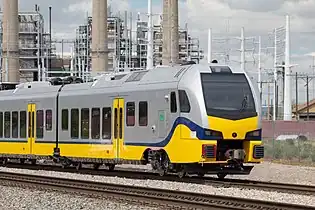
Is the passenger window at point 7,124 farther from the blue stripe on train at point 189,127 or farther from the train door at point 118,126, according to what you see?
the blue stripe on train at point 189,127

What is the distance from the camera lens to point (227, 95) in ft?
66.3

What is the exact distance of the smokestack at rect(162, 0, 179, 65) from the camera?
5806 cm

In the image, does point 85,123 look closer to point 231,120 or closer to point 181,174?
point 181,174

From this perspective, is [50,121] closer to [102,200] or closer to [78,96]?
[78,96]

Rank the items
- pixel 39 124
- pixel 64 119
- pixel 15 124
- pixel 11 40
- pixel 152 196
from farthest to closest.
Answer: pixel 11 40 < pixel 15 124 < pixel 39 124 < pixel 64 119 < pixel 152 196

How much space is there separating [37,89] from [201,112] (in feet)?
37.8

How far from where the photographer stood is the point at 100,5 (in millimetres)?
65188

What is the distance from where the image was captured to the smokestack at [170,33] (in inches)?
2286

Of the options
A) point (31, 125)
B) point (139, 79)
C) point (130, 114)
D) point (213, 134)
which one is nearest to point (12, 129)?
point (31, 125)

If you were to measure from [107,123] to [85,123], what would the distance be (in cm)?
166

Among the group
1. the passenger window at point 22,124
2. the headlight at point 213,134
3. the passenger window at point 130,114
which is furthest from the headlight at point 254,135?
the passenger window at point 22,124

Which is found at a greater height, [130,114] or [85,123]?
[130,114]

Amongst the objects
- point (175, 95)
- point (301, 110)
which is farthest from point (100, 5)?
point (301, 110)

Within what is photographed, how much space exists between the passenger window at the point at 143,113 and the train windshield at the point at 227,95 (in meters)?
2.44
